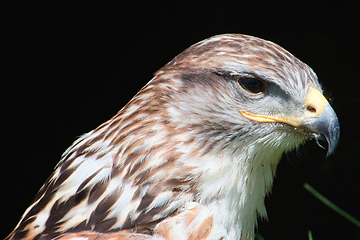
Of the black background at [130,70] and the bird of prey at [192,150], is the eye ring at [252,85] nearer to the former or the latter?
the bird of prey at [192,150]

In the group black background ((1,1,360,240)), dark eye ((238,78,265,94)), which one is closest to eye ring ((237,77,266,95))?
dark eye ((238,78,265,94))

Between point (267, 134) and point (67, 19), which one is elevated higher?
point (67, 19)

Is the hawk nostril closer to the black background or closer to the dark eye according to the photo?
the dark eye

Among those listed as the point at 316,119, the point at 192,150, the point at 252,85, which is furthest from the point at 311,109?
the point at 192,150

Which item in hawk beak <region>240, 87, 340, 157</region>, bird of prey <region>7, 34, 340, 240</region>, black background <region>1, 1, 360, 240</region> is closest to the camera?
bird of prey <region>7, 34, 340, 240</region>

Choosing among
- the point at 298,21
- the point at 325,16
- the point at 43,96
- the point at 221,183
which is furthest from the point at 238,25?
the point at 221,183

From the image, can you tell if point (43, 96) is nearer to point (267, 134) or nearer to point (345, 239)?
point (267, 134)

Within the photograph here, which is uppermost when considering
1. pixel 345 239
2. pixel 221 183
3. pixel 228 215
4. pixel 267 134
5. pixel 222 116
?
pixel 222 116

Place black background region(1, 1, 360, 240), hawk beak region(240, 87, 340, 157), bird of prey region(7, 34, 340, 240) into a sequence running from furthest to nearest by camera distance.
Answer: black background region(1, 1, 360, 240) → hawk beak region(240, 87, 340, 157) → bird of prey region(7, 34, 340, 240)

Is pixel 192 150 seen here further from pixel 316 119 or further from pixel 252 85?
pixel 316 119
